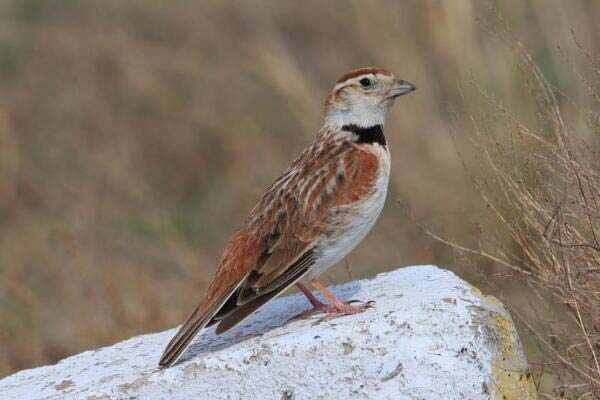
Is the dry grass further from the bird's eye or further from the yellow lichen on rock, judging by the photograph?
the bird's eye

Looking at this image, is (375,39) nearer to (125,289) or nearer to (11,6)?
(125,289)

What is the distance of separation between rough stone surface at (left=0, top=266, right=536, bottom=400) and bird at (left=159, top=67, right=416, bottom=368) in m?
0.15

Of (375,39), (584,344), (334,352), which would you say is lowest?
(584,344)

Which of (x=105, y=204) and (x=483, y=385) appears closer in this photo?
(x=483, y=385)

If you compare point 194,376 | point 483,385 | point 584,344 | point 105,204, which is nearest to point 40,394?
point 194,376

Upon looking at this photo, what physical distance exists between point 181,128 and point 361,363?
5547mm

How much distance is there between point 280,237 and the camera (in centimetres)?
518

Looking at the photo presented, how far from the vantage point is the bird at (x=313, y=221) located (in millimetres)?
5004

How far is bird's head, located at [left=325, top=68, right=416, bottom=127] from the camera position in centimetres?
576

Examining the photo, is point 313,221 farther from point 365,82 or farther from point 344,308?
point 365,82

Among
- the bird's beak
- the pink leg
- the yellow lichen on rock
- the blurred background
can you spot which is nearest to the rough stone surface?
the yellow lichen on rock

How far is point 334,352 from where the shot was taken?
4.75 meters

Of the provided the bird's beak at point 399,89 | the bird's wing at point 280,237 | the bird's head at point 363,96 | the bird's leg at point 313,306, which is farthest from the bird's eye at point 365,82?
the bird's leg at point 313,306

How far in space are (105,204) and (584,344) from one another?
14.4 feet
